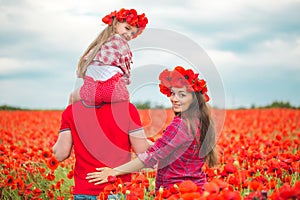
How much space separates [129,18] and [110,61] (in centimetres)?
48

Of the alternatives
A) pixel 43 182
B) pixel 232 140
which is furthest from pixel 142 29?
pixel 232 140

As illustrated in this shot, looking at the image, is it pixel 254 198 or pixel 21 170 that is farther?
pixel 21 170

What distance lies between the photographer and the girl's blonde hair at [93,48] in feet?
10.6

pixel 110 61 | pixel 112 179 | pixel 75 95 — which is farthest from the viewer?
pixel 75 95

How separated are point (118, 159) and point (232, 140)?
138 inches

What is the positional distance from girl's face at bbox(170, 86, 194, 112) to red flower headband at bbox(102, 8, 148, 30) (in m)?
0.63

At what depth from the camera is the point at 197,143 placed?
3232 mm

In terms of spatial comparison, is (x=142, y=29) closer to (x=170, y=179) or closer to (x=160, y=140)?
(x=160, y=140)

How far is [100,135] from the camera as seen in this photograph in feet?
10.2

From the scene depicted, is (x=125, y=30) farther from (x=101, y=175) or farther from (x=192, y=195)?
(x=192, y=195)

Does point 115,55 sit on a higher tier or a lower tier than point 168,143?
higher

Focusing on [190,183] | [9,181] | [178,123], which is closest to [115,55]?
[178,123]

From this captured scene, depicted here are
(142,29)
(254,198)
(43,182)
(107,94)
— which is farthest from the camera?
(43,182)

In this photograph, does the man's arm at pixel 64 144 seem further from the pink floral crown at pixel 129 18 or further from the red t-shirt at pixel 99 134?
the pink floral crown at pixel 129 18
